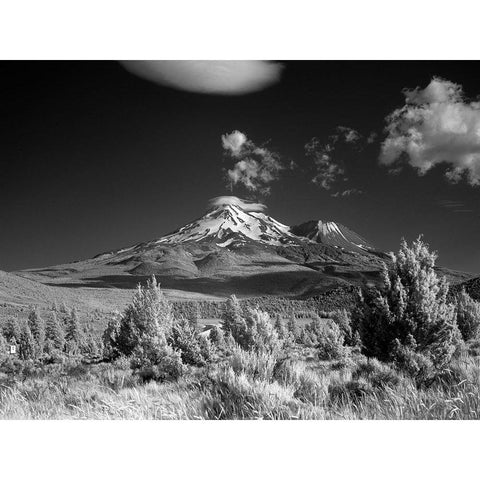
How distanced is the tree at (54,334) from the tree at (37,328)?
30cm

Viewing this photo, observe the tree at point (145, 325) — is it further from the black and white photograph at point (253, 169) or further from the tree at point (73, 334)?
the tree at point (73, 334)

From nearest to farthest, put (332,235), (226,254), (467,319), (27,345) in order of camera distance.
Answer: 1. (332,235)
2. (226,254)
3. (467,319)
4. (27,345)

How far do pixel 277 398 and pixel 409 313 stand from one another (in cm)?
327

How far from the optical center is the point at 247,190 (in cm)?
755

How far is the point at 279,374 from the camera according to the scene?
13.8ft

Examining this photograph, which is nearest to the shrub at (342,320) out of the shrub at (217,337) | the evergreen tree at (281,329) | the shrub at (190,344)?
the evergreen tree at (281,329)

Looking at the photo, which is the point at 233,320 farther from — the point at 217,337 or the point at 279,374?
the point at 279,374

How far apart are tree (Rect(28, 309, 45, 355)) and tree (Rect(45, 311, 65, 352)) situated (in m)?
0.30

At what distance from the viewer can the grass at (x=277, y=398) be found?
348 cm

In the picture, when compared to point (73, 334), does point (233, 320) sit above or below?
above

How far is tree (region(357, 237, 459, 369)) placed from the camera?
5.85m

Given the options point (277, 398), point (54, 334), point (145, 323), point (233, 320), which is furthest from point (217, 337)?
point (54, 334)

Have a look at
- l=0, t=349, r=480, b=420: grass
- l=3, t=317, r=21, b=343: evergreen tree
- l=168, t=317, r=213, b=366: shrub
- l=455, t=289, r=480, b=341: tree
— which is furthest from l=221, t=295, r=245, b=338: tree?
l=3, t=317, r=21, b=343: evergreen tree
